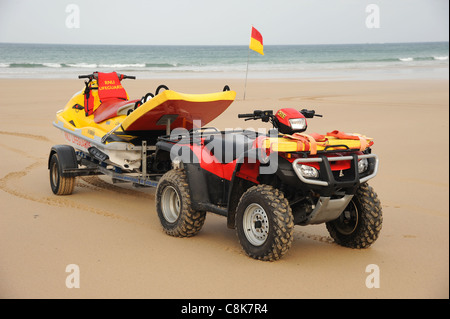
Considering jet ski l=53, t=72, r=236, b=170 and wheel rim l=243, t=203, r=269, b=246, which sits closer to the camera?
wheel rim l=243, t=203, r=269, b=246

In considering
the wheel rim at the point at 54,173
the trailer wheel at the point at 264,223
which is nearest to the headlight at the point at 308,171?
the trailer wheel at the point at 264,223

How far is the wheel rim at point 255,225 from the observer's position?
5461mm

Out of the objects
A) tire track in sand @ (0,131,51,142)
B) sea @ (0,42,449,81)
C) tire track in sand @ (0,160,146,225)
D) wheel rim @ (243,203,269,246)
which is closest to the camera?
wheel rim @ (243,203,269,246)

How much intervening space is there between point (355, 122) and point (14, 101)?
500 inches

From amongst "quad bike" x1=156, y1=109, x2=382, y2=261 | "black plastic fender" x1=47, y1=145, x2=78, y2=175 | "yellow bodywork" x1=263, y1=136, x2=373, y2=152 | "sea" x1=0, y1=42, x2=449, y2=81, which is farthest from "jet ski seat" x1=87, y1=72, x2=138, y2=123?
"sea" x1=0, y1=42, x2=449, y2=81

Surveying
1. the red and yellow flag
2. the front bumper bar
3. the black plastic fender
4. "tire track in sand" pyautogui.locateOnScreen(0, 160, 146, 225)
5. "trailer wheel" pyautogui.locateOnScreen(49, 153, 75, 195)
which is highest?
the red and yellow flag

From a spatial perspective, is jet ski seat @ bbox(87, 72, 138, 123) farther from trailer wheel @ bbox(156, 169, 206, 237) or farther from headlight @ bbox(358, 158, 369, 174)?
headlight @ bbox(358, 158, 369, 174)

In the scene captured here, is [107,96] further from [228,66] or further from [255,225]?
[228,66]

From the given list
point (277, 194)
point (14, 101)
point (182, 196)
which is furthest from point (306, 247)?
point (14, 101)

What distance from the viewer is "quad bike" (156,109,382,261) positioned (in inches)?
205

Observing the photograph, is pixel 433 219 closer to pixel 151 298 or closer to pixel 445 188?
pixel 151 298

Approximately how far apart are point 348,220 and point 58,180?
4386 millimetres

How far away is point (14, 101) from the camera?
68.6 feet

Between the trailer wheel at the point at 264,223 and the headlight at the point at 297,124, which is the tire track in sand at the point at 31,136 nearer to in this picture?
the trailer wheel at the point at 264,223
